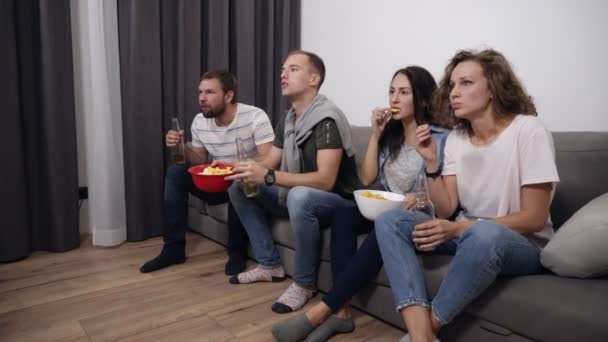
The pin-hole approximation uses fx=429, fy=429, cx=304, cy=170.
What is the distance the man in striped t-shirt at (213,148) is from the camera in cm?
222

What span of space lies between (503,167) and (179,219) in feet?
5.20

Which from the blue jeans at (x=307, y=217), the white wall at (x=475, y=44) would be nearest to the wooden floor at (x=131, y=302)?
the blue jeans at (x=307, y=217)

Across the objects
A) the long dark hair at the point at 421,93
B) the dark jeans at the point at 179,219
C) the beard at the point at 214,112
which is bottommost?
the dark jeans at the point at 179,219

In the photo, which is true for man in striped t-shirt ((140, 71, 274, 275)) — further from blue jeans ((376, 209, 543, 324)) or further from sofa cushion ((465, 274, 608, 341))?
sofa cushion ((465, 274, 608, 341))

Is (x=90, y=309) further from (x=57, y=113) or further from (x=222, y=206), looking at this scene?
(x=57, y=113)

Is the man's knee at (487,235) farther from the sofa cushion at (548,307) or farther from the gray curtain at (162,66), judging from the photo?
the gray curtain at (162,66)

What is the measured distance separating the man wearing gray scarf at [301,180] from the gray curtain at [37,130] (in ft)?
3.51

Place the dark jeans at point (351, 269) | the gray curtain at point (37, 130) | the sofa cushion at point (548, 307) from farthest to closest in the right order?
the gray curtain at point (37, 130), the dark jeans at point (351, 269), the sofa cushion at point (548, 307)

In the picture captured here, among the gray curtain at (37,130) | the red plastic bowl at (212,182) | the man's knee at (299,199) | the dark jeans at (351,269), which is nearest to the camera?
the dark jeans at (351,269)

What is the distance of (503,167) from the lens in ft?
4.51

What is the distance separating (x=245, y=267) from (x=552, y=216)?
1.40 m

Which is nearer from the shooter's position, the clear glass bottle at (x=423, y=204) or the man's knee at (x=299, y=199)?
the clear glass bottle at (x=423, y=204)

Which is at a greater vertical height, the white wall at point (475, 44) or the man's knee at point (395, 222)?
the white wall at point (475, 44)

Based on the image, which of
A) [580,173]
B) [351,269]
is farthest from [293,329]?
[580,173]
